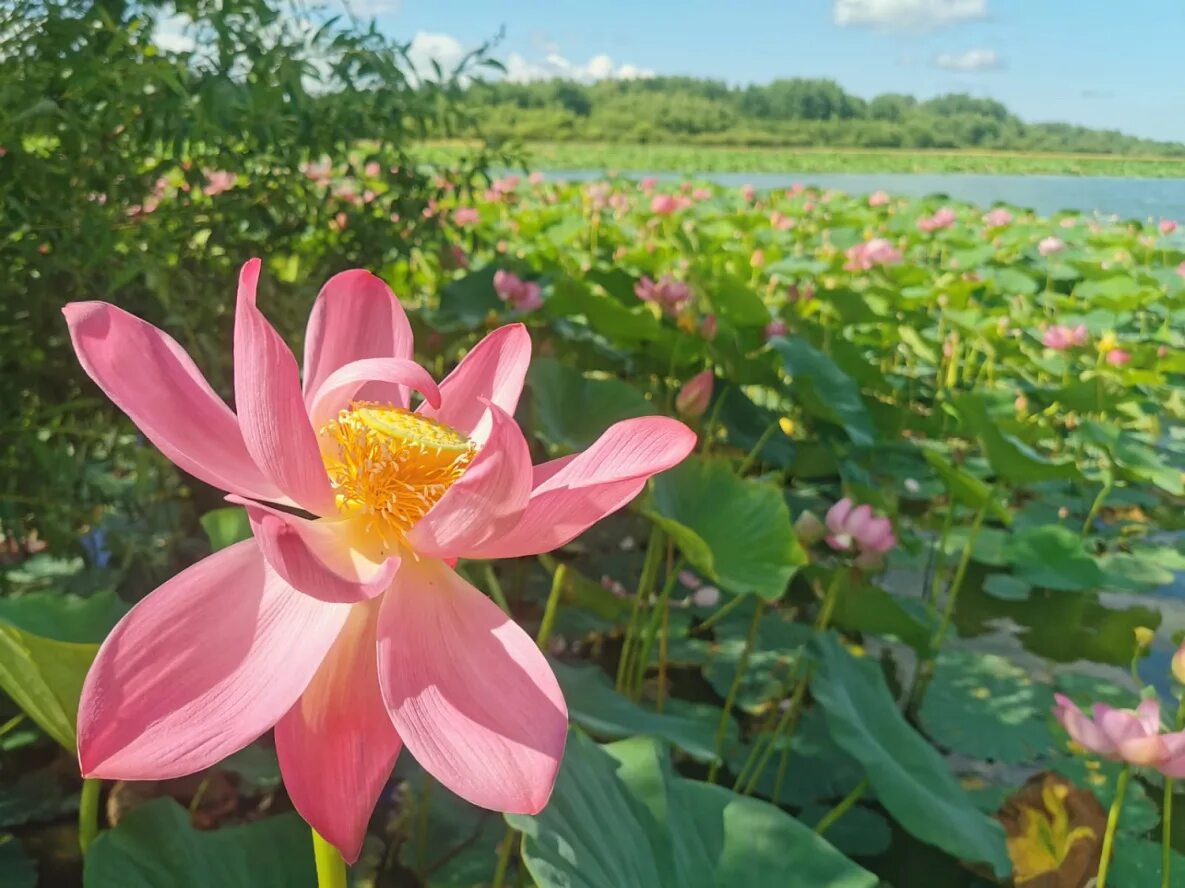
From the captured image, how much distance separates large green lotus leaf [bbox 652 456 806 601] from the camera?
1.28m

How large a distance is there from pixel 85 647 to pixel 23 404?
1106 millimetres

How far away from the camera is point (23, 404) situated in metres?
1.47

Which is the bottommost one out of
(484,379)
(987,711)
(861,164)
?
(987,711)

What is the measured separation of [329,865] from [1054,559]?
6.78 feet

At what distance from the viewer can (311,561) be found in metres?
0.43

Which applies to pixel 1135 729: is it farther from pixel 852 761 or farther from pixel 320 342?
pixel 320 342

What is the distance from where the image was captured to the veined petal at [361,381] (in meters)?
0.49

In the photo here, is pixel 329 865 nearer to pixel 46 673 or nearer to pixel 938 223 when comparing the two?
pixel 46 673

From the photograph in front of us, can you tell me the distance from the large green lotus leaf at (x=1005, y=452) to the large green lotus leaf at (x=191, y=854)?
154cm

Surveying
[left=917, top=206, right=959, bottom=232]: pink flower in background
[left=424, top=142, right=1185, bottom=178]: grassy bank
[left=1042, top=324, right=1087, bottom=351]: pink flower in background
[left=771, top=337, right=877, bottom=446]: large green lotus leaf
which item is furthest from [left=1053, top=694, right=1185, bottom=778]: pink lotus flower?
[left=424, top=142, right=1185, bottom=178]: grassy bank

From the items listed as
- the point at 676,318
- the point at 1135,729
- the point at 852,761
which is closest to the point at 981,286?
the point at 676,318

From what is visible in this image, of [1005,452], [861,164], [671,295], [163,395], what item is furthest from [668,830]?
[861,164]

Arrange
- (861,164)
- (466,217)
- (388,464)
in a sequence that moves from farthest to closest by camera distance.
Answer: (861,164) → (466,217) → (388,464)

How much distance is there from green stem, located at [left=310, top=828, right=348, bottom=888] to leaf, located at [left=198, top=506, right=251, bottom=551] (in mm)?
509
